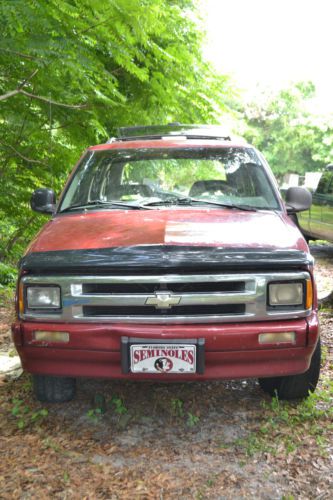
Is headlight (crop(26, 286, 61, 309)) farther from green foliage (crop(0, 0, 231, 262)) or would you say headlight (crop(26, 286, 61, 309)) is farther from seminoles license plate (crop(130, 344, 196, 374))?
green foliage (crop(0, 0, 231, 262))

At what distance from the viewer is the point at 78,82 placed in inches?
199

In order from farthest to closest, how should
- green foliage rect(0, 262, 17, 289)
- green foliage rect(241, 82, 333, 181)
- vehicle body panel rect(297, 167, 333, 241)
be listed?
green foliage rect(241, 82, 333, 181)
vehicle body panel rect(297, 167, 333, 241)
green foliage rect(0, 262, 17, 289)

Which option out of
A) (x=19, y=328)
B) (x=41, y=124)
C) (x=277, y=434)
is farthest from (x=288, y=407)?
(x=41, y=124)

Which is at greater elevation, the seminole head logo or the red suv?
the red suv

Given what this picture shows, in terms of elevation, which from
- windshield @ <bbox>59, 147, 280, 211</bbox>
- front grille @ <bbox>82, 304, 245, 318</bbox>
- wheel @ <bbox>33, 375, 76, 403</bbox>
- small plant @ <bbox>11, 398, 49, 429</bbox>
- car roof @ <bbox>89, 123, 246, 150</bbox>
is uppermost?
car roof @ <bbox>89, 123, 246, 150</bbox>

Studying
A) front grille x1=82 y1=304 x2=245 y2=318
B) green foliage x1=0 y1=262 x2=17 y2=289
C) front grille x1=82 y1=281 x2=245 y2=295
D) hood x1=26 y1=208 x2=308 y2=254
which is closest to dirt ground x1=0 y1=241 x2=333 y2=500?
front grille x1=82 y1=304 x2=245 y2=318

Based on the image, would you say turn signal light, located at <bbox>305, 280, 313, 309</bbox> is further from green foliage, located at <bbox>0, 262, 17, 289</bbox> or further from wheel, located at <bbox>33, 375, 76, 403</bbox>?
green foliage, located at <bbox>0, 262, 17, 289</bbox>

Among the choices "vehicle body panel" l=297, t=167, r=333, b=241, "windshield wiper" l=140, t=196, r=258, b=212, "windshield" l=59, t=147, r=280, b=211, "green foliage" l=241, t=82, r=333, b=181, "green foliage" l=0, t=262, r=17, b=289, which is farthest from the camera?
"green foliage" l=241, t=82, r=333, b=181

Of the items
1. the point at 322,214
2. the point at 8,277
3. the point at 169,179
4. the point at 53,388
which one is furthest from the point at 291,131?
the point at 53,388

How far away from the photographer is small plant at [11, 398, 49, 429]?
11.0 ft

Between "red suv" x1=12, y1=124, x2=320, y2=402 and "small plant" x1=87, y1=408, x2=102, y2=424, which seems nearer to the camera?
"red suv" x1=12, y1=124, x2=320, y2=402

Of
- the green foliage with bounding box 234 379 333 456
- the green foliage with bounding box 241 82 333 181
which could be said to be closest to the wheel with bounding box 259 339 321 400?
the green foliage with bounding box 234 379 333 456

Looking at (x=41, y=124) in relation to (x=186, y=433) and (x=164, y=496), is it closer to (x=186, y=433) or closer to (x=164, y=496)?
(x=186, y=433)

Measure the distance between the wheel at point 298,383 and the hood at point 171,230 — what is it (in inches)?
34.5
